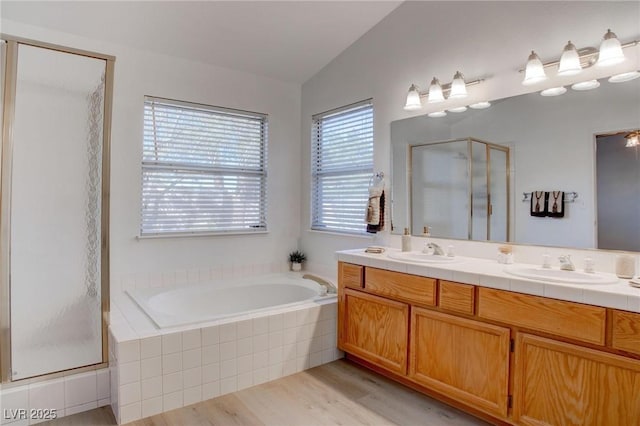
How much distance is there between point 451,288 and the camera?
2.17m

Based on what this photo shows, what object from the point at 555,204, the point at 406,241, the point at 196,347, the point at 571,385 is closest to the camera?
the point at 571,385

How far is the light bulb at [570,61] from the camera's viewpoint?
6.81 feet

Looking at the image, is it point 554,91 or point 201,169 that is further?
point 201,169

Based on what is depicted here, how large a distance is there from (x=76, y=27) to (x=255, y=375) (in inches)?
110

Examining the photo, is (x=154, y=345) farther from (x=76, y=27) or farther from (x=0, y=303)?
(x=76, y=27)

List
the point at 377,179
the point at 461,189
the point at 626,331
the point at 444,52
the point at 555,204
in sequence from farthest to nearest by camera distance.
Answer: the point at 377,179, the point at 444,52, the point at 461,189, the point at 555,204, the point at 626,331

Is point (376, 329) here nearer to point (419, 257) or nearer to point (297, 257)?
point (419, 257)

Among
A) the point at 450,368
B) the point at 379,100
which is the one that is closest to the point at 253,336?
the point at 450,368

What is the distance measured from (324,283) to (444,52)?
2.09 metres

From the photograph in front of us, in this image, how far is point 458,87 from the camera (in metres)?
2.61

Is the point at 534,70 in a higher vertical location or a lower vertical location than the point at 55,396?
higher

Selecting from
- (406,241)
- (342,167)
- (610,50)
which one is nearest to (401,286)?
(406,241)

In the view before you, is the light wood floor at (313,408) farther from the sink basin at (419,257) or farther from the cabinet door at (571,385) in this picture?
the sink basin at (419,257)

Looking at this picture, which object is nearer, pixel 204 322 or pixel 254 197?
pixel 204 322
